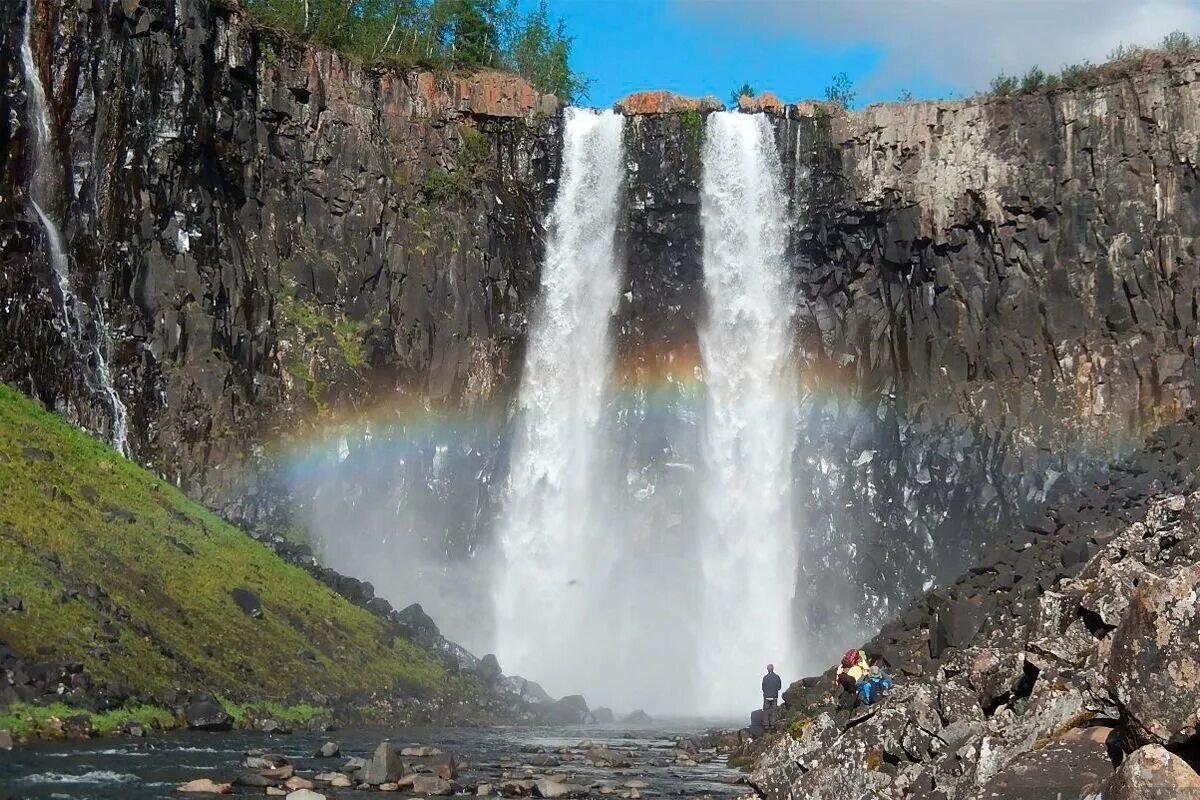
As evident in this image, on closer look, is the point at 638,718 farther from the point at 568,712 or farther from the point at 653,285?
the point at 653,285

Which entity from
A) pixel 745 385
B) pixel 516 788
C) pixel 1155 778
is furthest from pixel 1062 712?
pixel 745 385

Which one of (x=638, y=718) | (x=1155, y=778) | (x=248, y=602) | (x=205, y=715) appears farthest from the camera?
(x=638, y=718)

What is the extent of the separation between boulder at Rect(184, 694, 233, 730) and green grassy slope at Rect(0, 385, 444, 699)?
85 cm

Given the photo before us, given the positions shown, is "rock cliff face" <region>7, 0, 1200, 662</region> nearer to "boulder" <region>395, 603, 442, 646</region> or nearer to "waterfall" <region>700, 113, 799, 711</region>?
"waterfall" <region>700, 113, 799, 711</region>

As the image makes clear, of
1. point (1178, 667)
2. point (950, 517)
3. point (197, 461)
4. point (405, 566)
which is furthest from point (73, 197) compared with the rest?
point (1178, 667)

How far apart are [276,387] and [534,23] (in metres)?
33.4

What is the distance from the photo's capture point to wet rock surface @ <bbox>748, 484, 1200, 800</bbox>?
9.41 m

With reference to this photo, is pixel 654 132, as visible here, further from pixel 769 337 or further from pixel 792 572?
pixel 792 572

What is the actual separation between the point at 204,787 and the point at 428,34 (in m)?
52.8

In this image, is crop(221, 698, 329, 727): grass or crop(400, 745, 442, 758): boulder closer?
crop(400, 745, 442, 758): boulder

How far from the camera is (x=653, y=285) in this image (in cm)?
5741

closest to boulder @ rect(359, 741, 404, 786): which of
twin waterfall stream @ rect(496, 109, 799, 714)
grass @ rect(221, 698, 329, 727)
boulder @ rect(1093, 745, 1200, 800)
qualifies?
grass @ rect(221, 698, 329, 727)

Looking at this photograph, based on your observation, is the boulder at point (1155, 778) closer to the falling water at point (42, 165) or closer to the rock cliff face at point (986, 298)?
the falling water at point (42, 165)

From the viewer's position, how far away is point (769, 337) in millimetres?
56719
